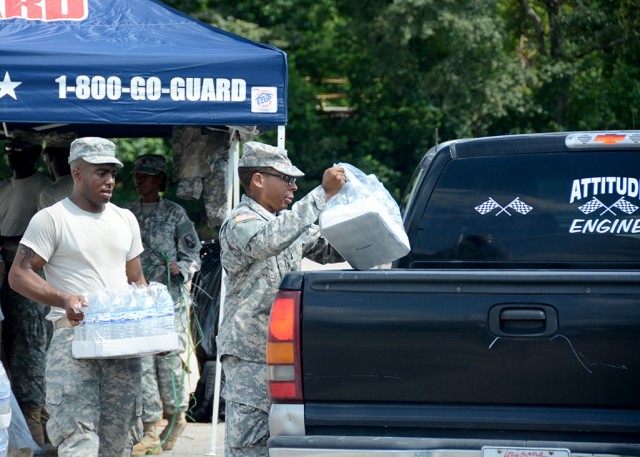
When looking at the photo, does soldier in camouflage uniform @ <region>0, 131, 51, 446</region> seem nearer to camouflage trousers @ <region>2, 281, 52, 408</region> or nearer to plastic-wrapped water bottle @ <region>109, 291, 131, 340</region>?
camouflage trousers @ <region>2, 281, 52, 408</region>

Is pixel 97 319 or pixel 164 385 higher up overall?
pixel 97 319

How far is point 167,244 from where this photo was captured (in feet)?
25.2

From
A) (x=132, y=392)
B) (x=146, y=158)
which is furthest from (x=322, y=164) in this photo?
(x=132, y=392)

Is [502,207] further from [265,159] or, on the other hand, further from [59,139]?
[59,139]

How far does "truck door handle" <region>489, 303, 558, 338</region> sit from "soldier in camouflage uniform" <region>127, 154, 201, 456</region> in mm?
4070

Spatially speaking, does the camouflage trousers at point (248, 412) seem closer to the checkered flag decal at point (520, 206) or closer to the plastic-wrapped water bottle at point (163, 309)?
the plastic-wrapped water bottle at point (163, 309)

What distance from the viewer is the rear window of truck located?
4988 mm

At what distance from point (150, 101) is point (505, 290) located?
3146 millimetres

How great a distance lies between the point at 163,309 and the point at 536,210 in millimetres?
1873

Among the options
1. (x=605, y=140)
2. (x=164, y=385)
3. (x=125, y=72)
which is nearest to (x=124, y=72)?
(x=125, y=72)

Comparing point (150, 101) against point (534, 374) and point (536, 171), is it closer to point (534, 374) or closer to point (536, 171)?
point (536, 171)

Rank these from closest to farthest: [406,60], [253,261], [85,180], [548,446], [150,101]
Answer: [548,446] < [253,261] < [85,180] < [150,101] < [406,60]

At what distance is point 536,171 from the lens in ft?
16.8

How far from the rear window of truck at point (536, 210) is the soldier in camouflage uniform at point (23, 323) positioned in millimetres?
3807
